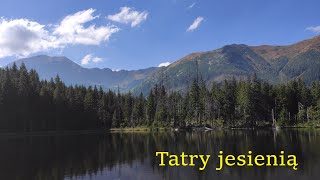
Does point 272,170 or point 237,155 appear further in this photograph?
point 237,155

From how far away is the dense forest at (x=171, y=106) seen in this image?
14925 cm

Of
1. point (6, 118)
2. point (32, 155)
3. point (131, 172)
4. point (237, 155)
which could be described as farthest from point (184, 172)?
point (6, 118)

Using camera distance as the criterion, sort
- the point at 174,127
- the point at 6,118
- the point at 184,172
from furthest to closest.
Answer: the point at 174,127 < the point at 6,118 < the point at 184,172

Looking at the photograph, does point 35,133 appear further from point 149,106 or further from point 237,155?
point 237,155

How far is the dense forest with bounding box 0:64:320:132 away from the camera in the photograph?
14925 cm

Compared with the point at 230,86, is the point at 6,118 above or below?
below

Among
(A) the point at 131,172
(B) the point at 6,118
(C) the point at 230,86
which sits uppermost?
(C) the point at 230,86

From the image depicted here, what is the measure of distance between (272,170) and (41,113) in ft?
438

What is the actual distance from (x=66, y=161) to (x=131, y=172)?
16.1 meters

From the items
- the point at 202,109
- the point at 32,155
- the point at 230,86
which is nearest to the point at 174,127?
the point at 202,109

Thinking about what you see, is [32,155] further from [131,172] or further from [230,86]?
[230,86]

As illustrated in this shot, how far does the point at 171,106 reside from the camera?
191000mm

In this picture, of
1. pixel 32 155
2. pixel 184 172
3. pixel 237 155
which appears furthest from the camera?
pixel 32 155

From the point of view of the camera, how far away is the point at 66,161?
6072 centimetres
